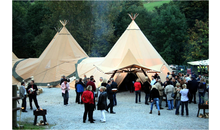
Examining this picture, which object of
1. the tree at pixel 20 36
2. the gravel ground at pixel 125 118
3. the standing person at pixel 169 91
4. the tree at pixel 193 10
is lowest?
the gravel ground at pixel 125 118

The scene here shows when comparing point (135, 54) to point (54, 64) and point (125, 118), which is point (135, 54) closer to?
point (54, 64)

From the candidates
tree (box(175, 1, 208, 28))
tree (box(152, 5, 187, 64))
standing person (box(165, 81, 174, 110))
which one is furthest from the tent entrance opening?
tree (box(175, 1, 208, 28))

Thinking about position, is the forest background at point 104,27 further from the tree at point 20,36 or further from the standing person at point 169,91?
the standing person at point 169,91

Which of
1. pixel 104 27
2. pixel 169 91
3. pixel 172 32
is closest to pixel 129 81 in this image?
pixel 169 91

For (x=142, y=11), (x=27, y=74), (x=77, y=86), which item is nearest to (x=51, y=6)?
(x=142, y=11)

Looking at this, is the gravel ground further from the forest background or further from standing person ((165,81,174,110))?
the forest background

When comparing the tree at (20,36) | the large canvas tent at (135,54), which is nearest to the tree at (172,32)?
the large canvas tent at (135,54)

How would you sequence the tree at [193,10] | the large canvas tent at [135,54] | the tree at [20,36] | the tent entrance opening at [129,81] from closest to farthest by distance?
1. the tent entrance opening at [129,81]
2. the large canvas tent at [135,54]
3. the tree at [193,10]
4. the tree at [20,36]

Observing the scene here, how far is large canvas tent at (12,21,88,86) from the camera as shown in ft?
69.5

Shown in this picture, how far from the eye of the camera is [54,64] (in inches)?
849

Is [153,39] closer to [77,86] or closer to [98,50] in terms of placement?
[98,50]

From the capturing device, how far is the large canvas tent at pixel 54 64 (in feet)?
69.5
